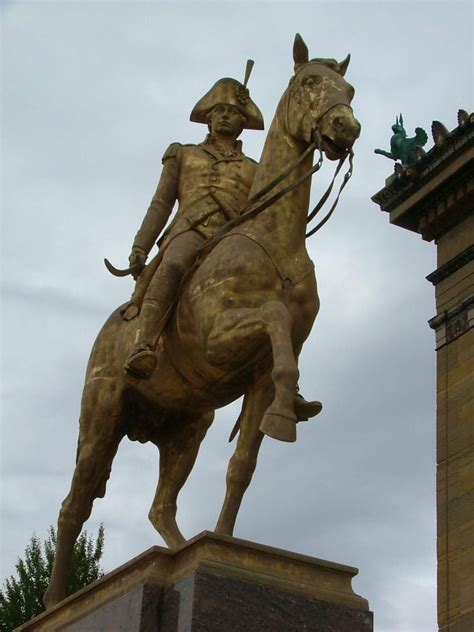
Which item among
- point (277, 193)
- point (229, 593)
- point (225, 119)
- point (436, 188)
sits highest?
point (436, 188)

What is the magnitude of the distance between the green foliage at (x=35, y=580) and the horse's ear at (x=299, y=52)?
1747cm

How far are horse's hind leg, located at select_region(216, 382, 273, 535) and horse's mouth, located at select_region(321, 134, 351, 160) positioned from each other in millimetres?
1923

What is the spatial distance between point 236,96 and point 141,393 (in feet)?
9.23

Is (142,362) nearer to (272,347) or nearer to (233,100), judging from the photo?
(272,347)

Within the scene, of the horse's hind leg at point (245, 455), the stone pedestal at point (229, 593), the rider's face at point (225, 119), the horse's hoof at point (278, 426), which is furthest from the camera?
the rider's face at point (225, 119)

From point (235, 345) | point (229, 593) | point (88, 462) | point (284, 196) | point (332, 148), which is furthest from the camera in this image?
point (88, 462)

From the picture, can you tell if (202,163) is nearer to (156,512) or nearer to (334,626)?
(156,512)

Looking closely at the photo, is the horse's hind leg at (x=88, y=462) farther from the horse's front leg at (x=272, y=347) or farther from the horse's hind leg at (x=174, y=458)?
the horse's front leg at (x=272, y=347)

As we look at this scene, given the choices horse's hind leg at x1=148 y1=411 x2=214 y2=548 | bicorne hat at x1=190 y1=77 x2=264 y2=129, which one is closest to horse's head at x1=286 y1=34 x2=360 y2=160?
bicorne hat at x1=190 y1=77 x2=264 y2=129

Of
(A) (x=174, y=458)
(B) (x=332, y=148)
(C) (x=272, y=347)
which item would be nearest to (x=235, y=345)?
(C) (x=272, y=347)

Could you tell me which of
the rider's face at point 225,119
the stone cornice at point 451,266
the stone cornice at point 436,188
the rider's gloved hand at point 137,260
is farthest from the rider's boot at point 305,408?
the stone cornice at point 451,266

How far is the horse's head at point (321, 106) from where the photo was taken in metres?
11.5

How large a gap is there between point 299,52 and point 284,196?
1.34 m

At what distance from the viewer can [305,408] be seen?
36.5ft
